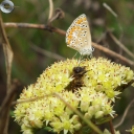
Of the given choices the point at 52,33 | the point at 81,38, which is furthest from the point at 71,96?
the point at 52,33

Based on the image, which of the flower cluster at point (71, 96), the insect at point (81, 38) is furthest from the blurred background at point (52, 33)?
the flower cluster at point (71, 96)

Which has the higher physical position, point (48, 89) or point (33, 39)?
point (33, 39)

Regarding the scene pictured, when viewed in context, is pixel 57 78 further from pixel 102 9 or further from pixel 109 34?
pixel 102 9

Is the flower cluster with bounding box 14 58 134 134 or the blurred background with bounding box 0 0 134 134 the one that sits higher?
the blurred background with bounding box 0 0 134 134

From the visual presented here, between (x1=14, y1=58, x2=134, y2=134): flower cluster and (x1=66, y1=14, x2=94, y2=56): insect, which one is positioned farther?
(x1=66, y1=14, x2=94, y2=56): insect

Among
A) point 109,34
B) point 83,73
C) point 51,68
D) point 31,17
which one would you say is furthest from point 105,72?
point 31,17

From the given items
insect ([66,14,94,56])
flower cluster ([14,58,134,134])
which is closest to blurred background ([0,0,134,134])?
insect ([66,14,94,56])

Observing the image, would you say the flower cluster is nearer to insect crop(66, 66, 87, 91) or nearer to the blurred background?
insect crop(66, 66, 87, 91)

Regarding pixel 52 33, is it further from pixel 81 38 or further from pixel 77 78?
pixel 77 78

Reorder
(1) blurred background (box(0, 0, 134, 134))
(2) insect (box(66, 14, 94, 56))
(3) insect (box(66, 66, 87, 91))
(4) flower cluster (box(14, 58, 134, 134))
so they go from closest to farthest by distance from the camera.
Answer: (4) flower cluster (box(14, 58, 134, 134)) → (3) insect (box(66, 66, 87, 91)) → (2) insect (box(66, 14, 94, 56)) → (1) blurred background (box(0, 0, 134, 134))
